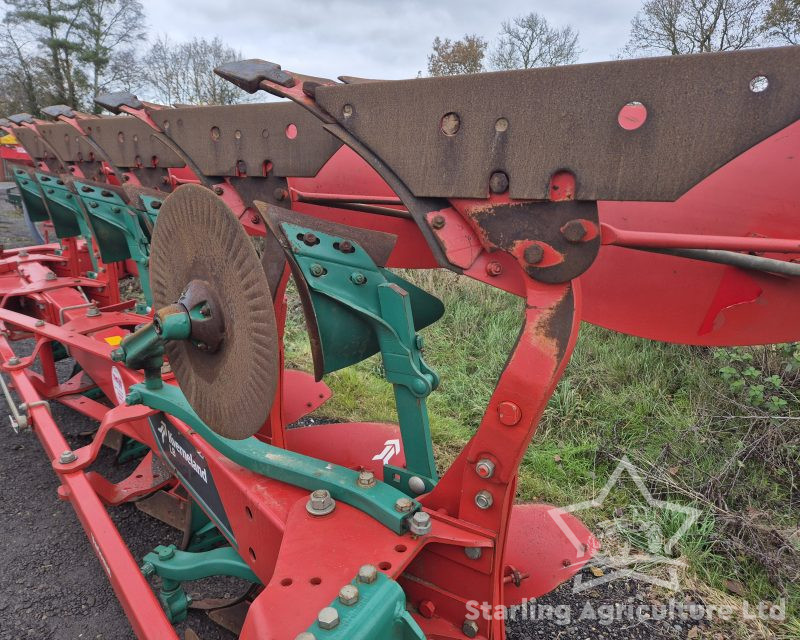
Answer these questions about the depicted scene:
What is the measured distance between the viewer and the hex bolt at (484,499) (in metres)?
1.42

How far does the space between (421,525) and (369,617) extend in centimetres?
30

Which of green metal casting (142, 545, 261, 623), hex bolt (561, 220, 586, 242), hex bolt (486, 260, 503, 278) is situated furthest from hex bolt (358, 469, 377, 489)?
hex bolt (561, 220, 586, 242)

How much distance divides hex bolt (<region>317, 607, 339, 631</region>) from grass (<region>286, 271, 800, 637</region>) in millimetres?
1895

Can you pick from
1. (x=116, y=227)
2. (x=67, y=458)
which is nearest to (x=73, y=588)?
(x=67, y=458)

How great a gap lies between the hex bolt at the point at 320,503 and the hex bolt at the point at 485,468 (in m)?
0.48

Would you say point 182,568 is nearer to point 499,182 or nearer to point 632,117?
point 499,182

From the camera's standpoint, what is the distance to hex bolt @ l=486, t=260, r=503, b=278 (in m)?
1.36

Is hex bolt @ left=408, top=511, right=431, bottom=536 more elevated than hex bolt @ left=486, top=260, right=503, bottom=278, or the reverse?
hex bolt @ left=486, top=260, right=503, bottom=278

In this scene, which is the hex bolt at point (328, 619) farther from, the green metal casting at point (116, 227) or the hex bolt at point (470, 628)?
the green metal casting at point (116, 227)

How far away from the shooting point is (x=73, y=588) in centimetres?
235

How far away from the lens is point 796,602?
208cm

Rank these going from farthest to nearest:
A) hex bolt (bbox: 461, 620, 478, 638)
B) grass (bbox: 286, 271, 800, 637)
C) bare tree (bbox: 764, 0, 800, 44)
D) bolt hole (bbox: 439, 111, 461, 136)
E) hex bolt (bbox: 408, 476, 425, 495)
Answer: bare tree (bbox: 764, 0, 800, 44)
grass (bbox: 286, 271, 800, 637)
hex bolt (bbox: 408, 476, 425, 495)
hex bolt (bbox: 461, 620, 478, 638)
bolt hole (bbox: 439, 111, 461, 136)

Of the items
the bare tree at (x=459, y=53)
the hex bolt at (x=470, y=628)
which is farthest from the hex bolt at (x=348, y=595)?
the bare tree at (x=459, y=53)

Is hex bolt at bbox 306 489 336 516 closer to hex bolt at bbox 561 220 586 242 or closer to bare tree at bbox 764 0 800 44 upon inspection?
hex bolt at bbox 561 220 586 242
